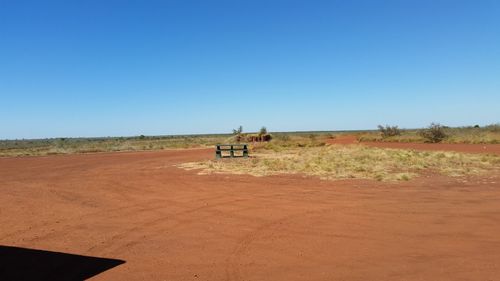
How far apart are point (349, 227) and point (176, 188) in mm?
7126

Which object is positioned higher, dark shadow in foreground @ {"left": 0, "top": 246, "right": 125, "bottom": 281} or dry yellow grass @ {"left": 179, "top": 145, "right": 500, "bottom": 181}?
dry yellow grass @ {"left": 179, "top": 145, "right": 500, "bottom": 181}

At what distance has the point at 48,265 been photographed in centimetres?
629

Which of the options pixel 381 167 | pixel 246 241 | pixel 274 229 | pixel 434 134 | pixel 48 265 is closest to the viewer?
pixel 48 265

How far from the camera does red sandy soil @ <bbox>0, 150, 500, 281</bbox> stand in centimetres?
600

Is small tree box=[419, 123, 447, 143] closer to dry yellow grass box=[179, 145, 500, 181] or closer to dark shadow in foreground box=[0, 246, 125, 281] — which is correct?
dry yellow grass box=[179, 145, 500, 181]

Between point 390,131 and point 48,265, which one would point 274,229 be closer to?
point 48,265

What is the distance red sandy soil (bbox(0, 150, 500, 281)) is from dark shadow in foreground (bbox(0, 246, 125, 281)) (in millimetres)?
260

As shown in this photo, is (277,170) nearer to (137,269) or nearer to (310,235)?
(310,235)

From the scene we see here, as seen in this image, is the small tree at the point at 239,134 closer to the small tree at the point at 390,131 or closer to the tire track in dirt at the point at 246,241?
the small tree at the point at 390,131

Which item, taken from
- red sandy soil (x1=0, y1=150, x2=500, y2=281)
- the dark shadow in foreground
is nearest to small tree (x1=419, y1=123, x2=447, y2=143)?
red sandy soil (x1=0, y1=150, x2=500, y2=281)

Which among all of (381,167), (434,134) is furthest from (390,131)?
(381,167)

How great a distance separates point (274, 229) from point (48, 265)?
397 cm

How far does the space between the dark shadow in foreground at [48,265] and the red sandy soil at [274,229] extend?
0.85ft

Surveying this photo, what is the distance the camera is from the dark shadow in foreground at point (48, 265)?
5.85 meters
